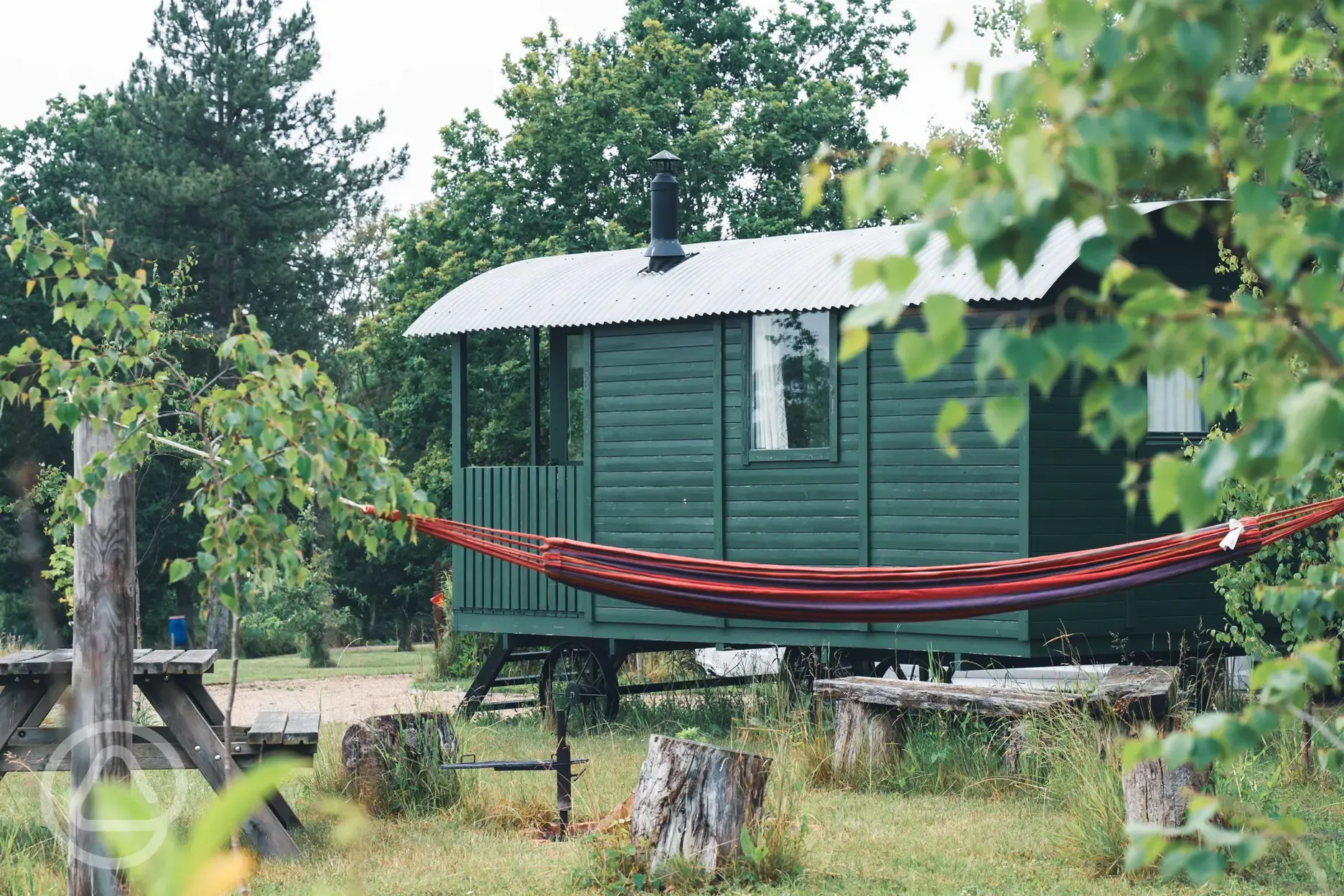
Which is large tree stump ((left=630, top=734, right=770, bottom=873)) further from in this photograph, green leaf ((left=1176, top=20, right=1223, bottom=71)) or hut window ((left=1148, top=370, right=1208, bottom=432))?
hut window ((left=1148, top=370, right=1208, bottom=432))

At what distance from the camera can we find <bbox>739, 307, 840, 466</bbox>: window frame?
30.5ft

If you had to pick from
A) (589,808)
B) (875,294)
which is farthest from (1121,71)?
(875,294)

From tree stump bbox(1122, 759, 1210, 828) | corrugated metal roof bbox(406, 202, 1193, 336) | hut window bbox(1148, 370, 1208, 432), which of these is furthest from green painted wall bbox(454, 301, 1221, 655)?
tree stump bbox(1122, 759, 1210, 828)

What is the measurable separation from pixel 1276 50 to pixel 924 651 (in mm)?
8004

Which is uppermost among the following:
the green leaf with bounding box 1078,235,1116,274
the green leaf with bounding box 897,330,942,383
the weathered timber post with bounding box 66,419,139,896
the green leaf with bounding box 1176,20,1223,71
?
the green leaf with bounding box 1176,20,1223,71

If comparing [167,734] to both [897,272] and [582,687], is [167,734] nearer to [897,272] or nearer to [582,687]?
[582,687]

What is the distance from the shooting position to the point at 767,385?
31.6 ft

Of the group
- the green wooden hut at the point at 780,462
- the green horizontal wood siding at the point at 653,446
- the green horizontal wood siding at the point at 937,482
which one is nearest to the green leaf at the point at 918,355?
the green wooden hut at the point at 780,462

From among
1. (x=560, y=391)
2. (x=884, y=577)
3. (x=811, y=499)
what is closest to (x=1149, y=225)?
(x=884, y=577)

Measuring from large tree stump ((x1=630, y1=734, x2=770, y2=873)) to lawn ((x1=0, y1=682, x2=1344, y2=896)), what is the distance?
190 millimetres

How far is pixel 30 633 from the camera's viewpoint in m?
26.7

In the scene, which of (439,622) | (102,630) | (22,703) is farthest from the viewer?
(439,622)

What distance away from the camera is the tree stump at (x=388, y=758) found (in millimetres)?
6496

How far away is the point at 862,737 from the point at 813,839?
1459 mm
